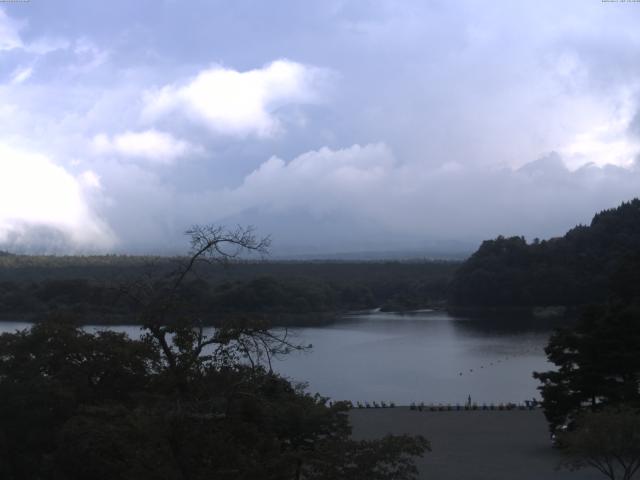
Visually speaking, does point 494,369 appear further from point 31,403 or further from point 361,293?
Answer: point 361,293

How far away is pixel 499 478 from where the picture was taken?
12.0 metres

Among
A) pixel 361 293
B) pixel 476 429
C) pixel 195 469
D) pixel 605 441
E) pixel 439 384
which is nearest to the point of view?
pixel 195 469

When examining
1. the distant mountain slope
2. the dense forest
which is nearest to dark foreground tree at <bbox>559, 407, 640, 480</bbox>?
the dense forest

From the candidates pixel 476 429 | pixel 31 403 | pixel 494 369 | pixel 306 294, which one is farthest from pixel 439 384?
pixel 306 294

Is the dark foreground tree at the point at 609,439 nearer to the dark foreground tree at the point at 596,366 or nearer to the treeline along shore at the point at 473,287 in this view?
the dark foreground tree at the point at 596,366

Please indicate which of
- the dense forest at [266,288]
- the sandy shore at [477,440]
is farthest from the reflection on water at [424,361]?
the sandy shore at [477,440]

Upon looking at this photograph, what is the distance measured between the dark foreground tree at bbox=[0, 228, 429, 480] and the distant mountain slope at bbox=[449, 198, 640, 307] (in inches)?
1777

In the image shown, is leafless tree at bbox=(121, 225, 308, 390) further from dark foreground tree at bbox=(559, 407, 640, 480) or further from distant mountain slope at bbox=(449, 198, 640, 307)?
distant mountain slope at bbox=(449, 198, 640, 307)

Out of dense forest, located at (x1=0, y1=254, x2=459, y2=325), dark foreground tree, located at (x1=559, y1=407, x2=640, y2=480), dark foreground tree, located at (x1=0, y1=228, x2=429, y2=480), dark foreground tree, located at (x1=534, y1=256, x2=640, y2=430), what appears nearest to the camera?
dark foreground tree, located at (x1=0, y1=228, x2=429, y2=480)

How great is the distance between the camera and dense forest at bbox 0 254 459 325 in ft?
143

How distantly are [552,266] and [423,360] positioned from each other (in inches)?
985

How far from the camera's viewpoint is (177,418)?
4.88 m

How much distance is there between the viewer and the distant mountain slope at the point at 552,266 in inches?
2019

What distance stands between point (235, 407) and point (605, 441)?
6393mm
